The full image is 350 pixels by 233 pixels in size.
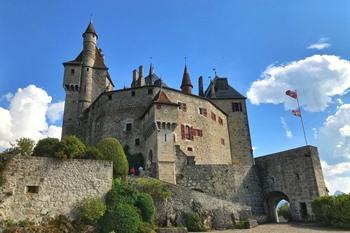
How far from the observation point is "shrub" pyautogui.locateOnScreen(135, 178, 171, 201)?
20594 mm

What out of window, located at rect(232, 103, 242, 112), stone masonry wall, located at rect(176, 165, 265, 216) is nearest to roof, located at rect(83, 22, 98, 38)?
window, located at rect(232, 103, 242, 112)

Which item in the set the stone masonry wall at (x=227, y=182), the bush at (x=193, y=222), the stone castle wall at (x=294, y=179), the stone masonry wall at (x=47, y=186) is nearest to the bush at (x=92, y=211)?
the stone masonry wall at (x=47, y=186)

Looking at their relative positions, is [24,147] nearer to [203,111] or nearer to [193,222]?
[193,222]

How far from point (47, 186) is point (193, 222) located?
1001 cm

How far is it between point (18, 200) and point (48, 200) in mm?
1557

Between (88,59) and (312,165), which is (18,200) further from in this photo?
(88,59)

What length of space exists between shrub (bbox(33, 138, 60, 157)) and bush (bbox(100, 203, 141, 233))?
5.19 m

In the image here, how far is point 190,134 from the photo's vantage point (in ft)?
116

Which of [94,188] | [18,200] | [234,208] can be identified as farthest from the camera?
[234,208]

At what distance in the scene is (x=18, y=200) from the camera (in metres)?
16.3

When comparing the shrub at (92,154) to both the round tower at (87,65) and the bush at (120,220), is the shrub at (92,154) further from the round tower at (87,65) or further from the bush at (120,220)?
the round tower at (87,65)

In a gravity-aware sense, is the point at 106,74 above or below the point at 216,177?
above

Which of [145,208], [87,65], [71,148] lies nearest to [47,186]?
[71,148]

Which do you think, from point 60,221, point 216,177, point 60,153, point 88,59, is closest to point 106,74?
point 88,59
